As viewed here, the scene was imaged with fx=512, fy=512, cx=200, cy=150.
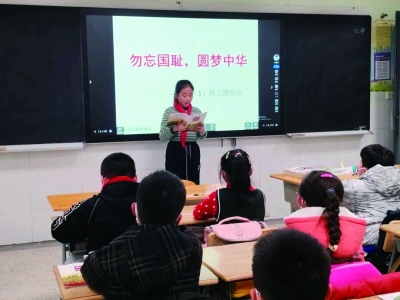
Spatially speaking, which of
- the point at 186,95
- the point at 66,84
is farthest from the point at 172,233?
the point at 66,84

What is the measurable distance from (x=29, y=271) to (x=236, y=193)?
87.5 inches

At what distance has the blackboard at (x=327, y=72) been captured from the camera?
18.1 feet

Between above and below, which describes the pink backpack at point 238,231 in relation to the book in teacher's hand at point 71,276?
above

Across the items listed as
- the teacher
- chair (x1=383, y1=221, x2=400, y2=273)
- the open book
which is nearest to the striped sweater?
the teacher

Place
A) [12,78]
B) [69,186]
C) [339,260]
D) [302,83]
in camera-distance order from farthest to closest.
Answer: [302,83]
[69,186]
[12,78]
[339,260]

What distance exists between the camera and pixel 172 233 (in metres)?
1.76

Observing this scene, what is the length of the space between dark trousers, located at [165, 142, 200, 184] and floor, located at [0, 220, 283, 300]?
4.30ft

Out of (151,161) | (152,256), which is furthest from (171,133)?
(152,256)

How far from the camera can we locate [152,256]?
67.6 inches

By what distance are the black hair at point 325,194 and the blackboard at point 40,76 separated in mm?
3078

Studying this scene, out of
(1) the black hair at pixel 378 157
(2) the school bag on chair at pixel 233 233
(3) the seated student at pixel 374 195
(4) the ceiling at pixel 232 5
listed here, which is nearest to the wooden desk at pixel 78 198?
(2) the school bag on chair at pixel 233 233

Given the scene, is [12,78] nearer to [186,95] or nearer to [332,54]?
[186,95]

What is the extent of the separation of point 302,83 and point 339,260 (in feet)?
12.1

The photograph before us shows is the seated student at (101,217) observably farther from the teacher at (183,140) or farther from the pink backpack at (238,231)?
the teacher at (183,140)
